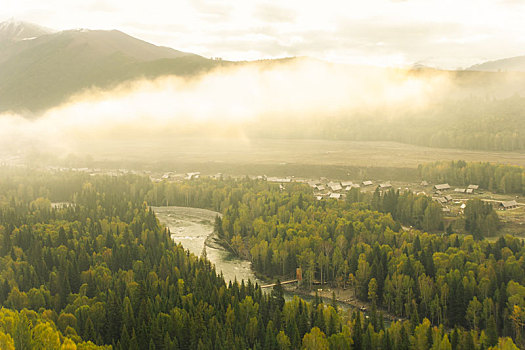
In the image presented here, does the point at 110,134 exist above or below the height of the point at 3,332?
above

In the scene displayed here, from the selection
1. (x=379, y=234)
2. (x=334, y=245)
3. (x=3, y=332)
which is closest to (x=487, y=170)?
(x=379, y=234)

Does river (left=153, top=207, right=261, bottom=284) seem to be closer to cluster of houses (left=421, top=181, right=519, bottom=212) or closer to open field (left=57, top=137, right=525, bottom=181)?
cluster of houses (left=421, top=181, right=519, bottom=212)

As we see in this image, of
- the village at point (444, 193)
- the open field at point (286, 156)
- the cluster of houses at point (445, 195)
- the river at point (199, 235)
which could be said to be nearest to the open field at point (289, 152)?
the open field at point (286, 156)

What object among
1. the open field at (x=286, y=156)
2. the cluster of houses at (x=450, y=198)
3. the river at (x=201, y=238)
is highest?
the open field at (x=286, y=156)

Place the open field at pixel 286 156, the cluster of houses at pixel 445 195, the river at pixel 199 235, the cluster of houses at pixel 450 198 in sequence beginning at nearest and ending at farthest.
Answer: the river at pixel 199 235 → the cluster of houses at pixel 450 198 → the cluster of houses at pixel 445 195 → the open field at pixel 286 156

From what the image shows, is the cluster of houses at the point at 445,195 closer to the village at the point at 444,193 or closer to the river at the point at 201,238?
the village at the point at 444,193

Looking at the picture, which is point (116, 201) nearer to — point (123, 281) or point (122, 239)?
point (122, 239)

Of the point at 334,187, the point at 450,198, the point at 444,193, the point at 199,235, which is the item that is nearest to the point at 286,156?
the point at 334,187

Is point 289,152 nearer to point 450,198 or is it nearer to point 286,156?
point 286,156
